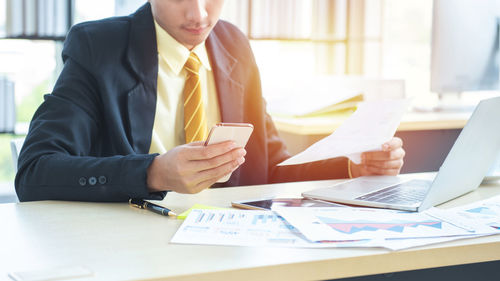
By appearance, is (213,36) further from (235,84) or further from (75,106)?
(75,106)

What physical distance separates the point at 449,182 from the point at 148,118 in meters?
0.70

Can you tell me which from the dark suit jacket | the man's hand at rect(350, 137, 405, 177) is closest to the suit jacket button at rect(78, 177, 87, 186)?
the dark suit jacket

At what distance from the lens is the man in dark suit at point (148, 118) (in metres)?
1.20

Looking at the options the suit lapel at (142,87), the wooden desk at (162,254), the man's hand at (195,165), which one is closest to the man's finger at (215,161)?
the man's hand at (195,165)

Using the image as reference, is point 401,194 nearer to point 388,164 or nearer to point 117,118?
point 388,164

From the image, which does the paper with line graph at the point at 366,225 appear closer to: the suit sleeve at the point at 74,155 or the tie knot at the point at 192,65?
the suit sleeve at the point at 74,155

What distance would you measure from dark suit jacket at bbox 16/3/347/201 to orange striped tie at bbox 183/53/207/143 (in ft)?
0.28

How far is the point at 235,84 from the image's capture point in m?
1.73

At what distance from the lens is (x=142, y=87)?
1517mm

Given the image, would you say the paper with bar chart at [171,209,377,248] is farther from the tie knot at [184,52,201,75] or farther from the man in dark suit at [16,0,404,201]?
the tie knot at [184,52,201,75]

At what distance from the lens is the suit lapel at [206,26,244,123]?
5.57 feet

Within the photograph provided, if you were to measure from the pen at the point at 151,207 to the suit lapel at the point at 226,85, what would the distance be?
21.1 inches

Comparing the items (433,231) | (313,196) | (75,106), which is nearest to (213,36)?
(75,106)

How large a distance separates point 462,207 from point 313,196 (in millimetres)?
286
